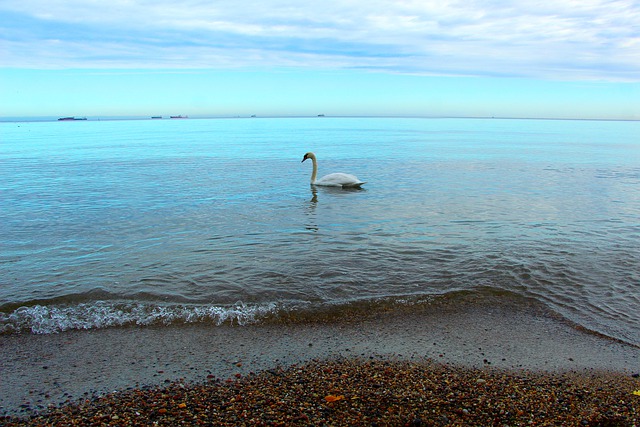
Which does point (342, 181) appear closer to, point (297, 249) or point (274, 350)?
point (297, 249)

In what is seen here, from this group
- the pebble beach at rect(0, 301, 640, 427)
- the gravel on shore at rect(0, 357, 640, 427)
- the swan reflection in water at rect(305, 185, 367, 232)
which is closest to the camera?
the gravel on shore at rect(0, 357, 640, 427)

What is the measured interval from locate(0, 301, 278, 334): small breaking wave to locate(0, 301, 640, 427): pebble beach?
278mm

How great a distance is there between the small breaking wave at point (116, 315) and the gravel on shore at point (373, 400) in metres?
2.06

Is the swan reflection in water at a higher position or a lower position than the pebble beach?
lower

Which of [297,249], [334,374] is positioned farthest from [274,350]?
[297,249]

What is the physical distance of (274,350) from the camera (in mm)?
6594

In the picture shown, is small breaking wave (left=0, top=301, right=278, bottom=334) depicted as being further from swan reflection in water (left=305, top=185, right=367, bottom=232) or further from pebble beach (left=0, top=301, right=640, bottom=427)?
swan reflection in water (left=305, top=185, right=367, bottom=232)

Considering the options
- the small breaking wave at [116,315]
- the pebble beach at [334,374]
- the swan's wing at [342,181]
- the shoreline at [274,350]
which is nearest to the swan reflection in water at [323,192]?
the swan's wing at [342,181]

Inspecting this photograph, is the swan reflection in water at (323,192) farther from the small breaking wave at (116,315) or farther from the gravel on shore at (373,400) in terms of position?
the gravel on shore at (373,400)

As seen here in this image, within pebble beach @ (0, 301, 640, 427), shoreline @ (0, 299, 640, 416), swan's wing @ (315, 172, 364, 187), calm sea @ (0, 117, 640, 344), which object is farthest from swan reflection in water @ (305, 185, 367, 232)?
pebble beach @ (0, 301, 640, 427)

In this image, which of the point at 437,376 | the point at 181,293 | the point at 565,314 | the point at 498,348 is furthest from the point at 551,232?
the point at 181,293

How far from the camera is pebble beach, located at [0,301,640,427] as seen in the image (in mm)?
4945

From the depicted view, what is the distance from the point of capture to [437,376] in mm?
5789

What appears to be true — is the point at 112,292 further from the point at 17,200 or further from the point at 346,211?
the point at 17,200
